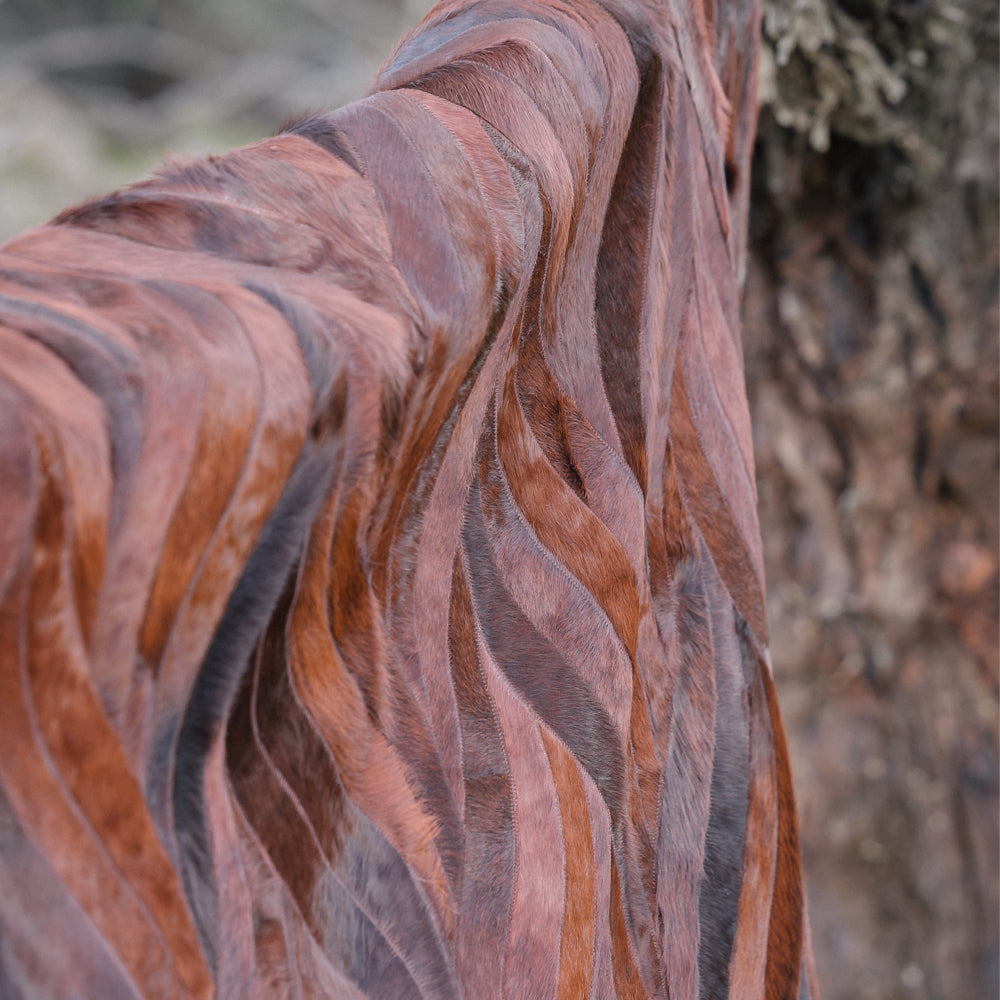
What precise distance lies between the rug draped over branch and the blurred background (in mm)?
521

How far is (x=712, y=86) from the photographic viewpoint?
50 centimetres

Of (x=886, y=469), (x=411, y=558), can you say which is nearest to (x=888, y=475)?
(x=886, y=469)

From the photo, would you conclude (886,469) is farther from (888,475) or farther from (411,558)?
(411,558)

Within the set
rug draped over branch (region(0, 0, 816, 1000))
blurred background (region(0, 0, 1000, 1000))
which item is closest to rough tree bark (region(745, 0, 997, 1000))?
blurred background (region(0, 0, 1000, 1000))

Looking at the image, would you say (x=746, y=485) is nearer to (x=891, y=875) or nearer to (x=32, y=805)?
(x=32, y=805)

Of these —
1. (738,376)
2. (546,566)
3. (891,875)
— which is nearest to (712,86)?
(738,376)

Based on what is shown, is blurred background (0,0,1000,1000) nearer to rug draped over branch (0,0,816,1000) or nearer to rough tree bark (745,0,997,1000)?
rough tree bark (745,0,997,1000)

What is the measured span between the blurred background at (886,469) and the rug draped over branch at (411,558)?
52 cm

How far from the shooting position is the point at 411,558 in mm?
353

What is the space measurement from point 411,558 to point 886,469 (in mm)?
905

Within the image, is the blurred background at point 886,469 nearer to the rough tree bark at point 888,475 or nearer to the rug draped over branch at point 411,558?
the rough tree bark at point 888,475

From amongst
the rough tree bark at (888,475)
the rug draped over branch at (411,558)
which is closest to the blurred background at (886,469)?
the rough tree bark at (888,475)

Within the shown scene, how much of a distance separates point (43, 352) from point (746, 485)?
35 cm

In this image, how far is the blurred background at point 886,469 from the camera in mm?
939
